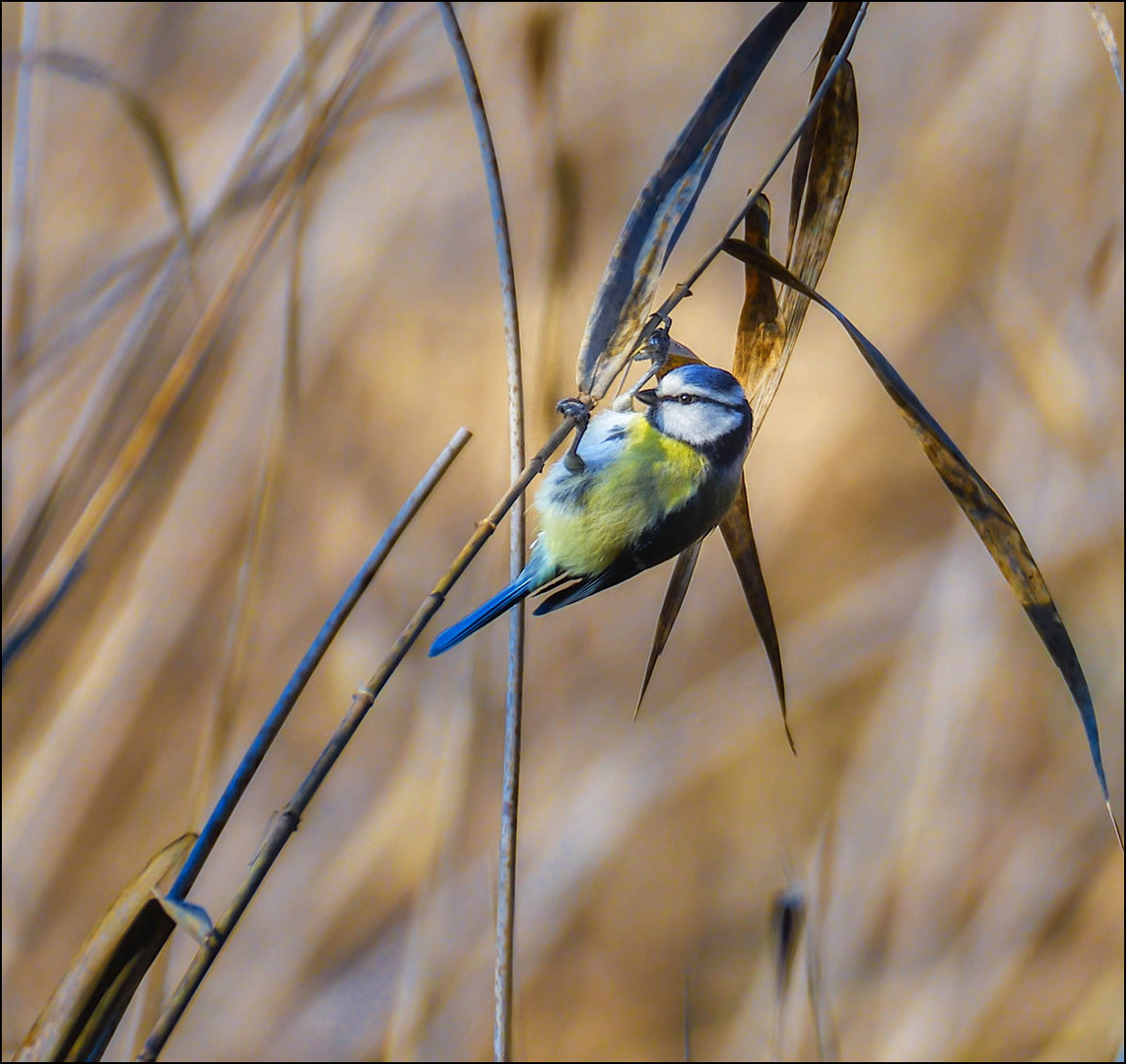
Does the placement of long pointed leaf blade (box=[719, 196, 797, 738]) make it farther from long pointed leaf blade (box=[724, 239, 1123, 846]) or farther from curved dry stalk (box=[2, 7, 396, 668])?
curved dry stalk (box=[2, 7, 396, 668])

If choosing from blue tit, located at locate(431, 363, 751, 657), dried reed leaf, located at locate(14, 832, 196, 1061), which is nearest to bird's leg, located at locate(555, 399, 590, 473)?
blue tit, located at locate(431, 363, 751, 657)

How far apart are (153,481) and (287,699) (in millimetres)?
709

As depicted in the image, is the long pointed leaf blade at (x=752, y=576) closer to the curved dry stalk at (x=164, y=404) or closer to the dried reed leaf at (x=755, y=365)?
the dried reed leaf at (x=755, y=365)

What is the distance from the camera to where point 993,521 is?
271 mm

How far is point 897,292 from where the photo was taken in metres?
0.91

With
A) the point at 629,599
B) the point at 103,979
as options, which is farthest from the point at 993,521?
the point at 629,599

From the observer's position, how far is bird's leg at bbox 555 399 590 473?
1.07 feet

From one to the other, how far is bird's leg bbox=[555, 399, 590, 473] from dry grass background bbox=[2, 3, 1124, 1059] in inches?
17.4

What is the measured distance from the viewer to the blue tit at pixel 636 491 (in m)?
0.34

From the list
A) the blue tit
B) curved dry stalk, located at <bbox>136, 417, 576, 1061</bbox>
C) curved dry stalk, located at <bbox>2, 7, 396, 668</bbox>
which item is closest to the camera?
curved dry stalk, located at <bbox>136, 417, 576, 1061</bbox>

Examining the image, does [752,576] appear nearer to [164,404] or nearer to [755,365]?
[755,365]

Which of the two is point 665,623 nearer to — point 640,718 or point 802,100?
point 640,718

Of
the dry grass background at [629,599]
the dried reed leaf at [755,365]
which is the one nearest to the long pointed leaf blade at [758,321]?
the dried reed leaf at [755,365]

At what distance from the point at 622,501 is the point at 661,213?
148 millimetres
